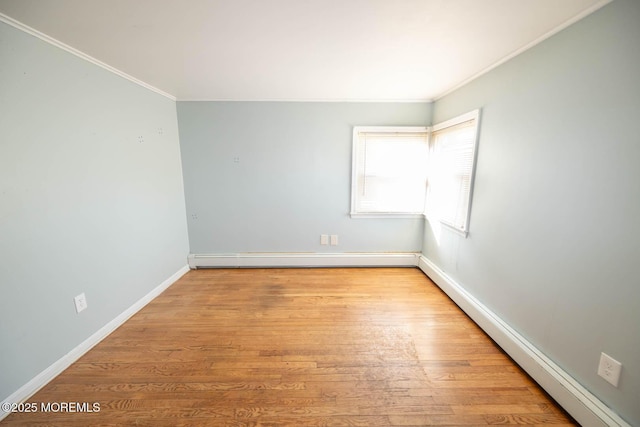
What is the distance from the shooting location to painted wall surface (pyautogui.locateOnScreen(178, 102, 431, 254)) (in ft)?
9.66

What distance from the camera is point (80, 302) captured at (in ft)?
5.73

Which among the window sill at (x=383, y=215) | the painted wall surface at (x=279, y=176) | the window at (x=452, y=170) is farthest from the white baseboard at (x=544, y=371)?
the painted wall surface at (x=279, y=176)

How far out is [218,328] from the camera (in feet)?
6.71

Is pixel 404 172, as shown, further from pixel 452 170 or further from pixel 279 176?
pixel 279 176

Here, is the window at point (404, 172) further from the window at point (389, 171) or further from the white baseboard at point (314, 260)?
the white baseboard at point (314, 260)

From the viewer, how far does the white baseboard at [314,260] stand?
325 cm

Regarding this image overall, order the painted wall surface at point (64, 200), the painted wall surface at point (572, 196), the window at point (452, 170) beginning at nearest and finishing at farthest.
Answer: the painted wall surface at point (572, 196), the painted wall surface at point (64, 200), the window at point (452, 170)

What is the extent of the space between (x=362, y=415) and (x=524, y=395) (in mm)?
1047

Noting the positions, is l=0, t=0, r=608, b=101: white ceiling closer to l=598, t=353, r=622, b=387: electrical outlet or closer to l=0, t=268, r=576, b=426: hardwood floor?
l=598, t=353, r=622, b=387: electrical outlet

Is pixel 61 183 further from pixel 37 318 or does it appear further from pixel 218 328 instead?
pixel 218 328

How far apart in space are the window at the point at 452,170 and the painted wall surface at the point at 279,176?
1.26 feet

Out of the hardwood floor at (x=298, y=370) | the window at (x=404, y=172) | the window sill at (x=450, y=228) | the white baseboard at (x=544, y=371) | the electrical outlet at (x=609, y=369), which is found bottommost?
the hardwood floor at (x=298, y=370)

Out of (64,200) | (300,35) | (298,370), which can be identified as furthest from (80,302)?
(300,35)

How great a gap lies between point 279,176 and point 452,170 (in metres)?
2.11
